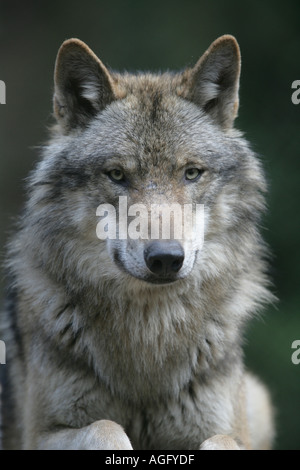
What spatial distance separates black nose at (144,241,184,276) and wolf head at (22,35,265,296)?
0.08m

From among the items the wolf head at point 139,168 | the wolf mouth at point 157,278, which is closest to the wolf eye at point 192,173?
the wolf head at point 139,168

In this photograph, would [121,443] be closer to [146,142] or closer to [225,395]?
[225,395]

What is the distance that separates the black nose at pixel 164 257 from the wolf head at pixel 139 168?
0.08m

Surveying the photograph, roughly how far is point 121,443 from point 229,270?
121 centimetres

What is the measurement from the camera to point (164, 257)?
142 inches

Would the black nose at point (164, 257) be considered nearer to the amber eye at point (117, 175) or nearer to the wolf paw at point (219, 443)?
the amber eye at point (117, 175)

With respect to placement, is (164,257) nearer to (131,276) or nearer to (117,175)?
(131,276)

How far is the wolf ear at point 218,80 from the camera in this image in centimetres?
422

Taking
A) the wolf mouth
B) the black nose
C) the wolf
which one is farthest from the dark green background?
the black nose

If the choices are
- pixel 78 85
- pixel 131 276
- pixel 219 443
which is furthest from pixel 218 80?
pixel 219 443

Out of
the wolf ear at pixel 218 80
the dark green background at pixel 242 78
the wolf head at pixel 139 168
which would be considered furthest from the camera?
the dark green background at pixel 242 78

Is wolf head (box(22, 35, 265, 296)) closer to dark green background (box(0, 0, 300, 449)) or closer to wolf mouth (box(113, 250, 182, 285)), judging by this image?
wolf mouth (box(113, 250, 182, 285))

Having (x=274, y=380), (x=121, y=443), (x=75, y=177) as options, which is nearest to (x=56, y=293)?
(x=75, y=177)

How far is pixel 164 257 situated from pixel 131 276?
44 cm
